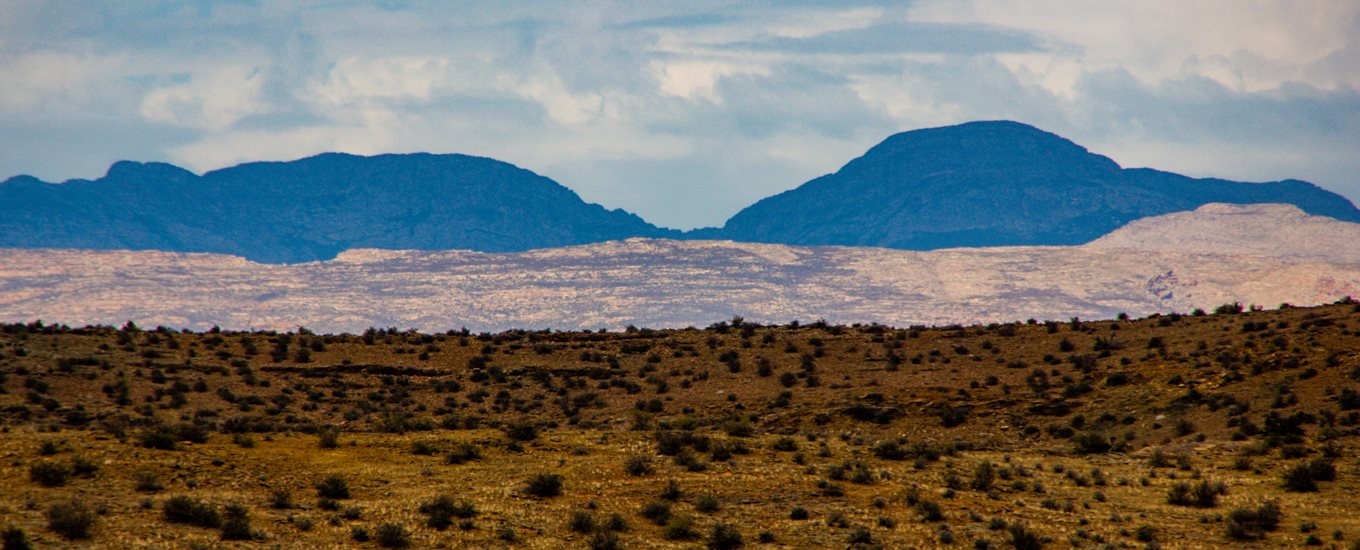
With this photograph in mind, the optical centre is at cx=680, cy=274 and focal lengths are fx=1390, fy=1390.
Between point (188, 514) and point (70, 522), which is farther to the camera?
point (188, 514)

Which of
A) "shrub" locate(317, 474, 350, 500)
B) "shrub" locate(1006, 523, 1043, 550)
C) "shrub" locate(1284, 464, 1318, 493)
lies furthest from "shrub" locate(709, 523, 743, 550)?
"shrub" locate(1284, 464, 1318, 493)

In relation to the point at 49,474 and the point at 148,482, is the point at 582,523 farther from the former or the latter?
the point at 49,474

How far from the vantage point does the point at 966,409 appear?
54.7m

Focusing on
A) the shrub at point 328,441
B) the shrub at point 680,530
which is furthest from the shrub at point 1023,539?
the shrub at point 328,441

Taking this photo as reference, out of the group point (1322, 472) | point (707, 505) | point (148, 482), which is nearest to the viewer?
point (148, 482)

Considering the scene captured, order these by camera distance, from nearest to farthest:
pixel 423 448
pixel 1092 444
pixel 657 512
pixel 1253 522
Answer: pixel 657 512, pixel 1253 522, pixel 423 448, pixel 1092 444

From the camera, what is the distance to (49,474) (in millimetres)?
30266

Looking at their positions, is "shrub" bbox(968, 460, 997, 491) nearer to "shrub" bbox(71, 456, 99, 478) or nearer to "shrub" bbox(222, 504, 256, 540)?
"shrub" bbox(222, 504, 256, 540)

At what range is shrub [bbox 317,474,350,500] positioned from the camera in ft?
106

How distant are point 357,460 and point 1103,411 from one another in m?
30.0

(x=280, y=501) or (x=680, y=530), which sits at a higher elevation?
(x=280, y=501)

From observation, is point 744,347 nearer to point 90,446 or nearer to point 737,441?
point 737,441

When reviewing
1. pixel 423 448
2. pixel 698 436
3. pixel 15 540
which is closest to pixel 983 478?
pixel 698 436

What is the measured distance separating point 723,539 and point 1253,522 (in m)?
13.4
